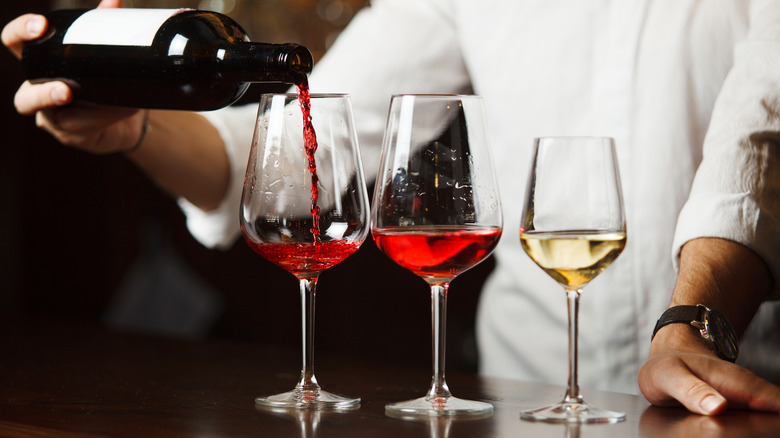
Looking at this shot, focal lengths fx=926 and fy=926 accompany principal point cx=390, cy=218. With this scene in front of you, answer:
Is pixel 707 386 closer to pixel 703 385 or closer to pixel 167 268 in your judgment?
pixel 703 385

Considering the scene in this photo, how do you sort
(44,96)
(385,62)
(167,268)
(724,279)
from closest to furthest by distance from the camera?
1. (724,279)
2. (44,96)
3. (385,62)
4. (167,268)

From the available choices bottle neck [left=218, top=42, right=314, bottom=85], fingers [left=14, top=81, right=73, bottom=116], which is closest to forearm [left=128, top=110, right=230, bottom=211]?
fingers [left=14, top=81, right=73, bottom=116]

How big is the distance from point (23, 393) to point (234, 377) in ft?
0.81

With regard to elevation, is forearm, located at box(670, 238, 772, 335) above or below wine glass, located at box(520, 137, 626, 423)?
below

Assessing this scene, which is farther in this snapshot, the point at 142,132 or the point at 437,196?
the point at 142,132

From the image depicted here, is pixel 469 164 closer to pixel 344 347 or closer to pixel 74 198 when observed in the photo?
pixel 344 347

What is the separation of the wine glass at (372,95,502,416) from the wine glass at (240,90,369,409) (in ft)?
0.18

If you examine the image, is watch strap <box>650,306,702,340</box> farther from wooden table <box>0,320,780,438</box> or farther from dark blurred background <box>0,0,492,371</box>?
dark blurred background <box>0,0,492,371</box>

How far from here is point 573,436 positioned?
0.77 meters

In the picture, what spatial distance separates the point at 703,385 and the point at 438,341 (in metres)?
0.25

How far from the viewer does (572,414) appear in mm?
850

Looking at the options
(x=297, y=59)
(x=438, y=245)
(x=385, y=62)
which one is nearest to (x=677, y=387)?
(x=438, y=245)

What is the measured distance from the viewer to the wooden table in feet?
2.63

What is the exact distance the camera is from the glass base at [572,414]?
840 millimetres
